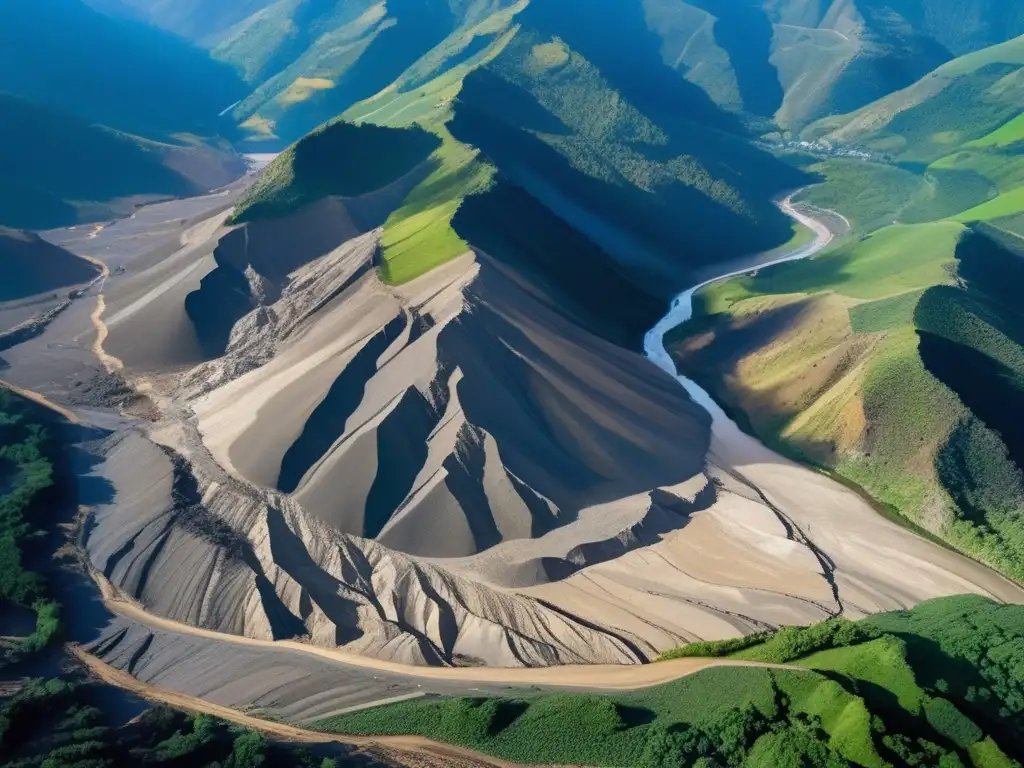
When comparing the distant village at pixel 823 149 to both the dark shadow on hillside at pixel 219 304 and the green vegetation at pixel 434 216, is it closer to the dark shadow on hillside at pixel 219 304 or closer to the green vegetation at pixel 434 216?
the green vegetation at pixel 434 216

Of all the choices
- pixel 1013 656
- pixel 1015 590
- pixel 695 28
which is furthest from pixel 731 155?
pixel 1013 656

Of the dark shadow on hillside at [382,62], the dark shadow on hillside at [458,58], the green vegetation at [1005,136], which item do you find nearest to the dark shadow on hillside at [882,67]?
the green vegetation at [1005,136]

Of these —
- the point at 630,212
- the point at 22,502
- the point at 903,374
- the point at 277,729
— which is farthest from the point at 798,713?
the point at 630,212

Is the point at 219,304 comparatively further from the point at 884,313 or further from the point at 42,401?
the point at 884,313

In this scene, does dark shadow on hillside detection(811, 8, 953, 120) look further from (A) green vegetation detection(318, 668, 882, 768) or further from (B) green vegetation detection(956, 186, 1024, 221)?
(A) green vegetation detection(318, 668, 882, 768)

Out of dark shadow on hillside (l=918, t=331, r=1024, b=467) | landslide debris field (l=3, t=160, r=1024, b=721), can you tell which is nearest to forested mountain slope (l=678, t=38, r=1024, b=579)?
dark shadow on hillside (l=918, t=331, r=1024, b=467)

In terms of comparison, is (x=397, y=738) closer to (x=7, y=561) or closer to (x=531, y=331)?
(x=7, y=561)
